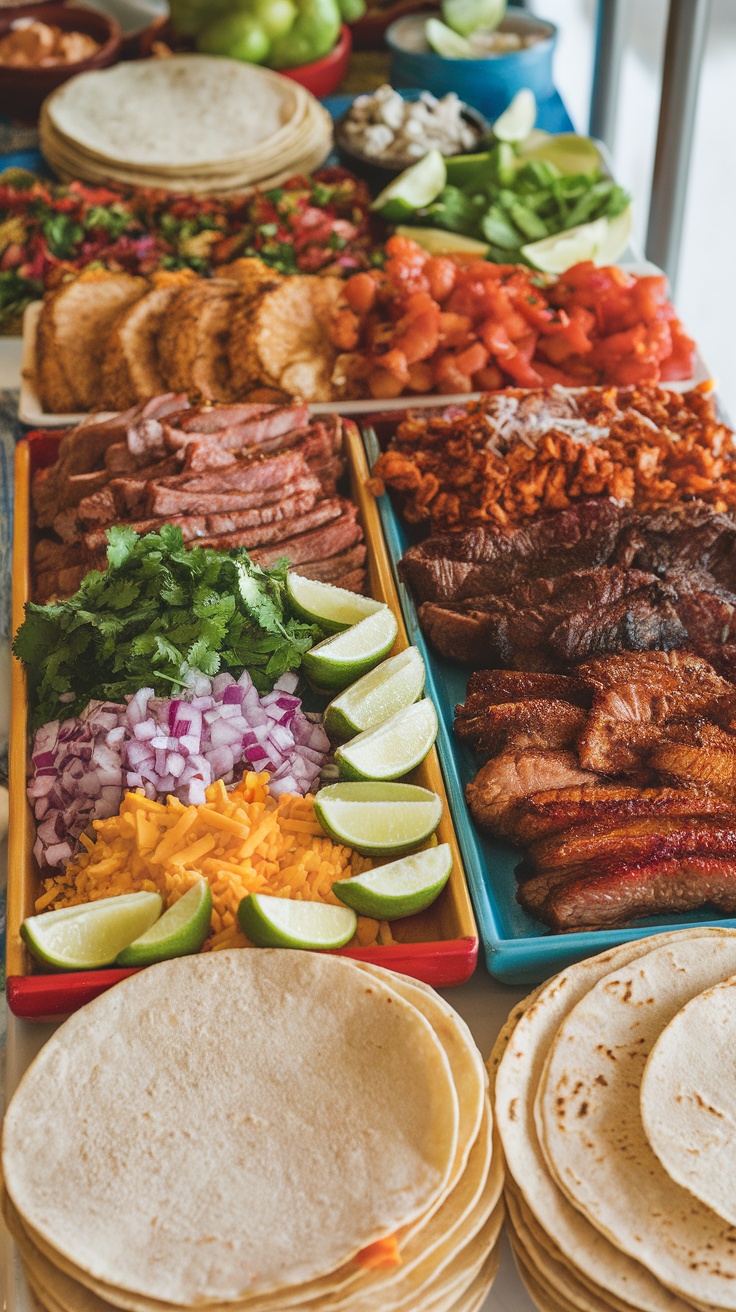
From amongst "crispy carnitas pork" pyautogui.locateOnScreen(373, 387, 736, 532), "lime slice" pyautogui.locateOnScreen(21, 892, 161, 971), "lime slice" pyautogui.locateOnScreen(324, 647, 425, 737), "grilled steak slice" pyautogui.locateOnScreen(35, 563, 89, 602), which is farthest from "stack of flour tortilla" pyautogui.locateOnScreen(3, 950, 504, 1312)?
"crispy carnitas pork" pyautogui.locateOnScreen(373, 387, 736, 532)

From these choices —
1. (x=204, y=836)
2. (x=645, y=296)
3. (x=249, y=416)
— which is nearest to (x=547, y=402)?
(x=645, y=296)

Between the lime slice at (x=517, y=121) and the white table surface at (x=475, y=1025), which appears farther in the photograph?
the lime slice at (x=517, y=121)

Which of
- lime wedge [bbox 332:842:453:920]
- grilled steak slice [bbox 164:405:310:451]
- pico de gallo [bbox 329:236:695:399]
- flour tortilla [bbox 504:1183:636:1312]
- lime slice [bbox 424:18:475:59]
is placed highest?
lime slice [bbox 424:18:475:59]

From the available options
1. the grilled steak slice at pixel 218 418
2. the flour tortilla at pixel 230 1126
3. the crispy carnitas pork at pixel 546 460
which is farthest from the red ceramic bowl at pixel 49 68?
the flour tortilla at pixel 230 1126

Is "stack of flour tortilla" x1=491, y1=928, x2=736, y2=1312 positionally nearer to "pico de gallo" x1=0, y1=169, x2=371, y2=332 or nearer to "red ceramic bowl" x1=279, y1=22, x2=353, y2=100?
"pico de gallo" x1=0, y1=169, x2=371, y2=332

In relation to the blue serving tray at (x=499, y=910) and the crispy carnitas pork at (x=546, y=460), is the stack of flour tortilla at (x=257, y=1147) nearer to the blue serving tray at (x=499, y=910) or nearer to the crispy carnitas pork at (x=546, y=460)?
the blue serving tray at (x=499, y=910)

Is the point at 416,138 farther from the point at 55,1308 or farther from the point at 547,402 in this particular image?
the point at 55,1308
